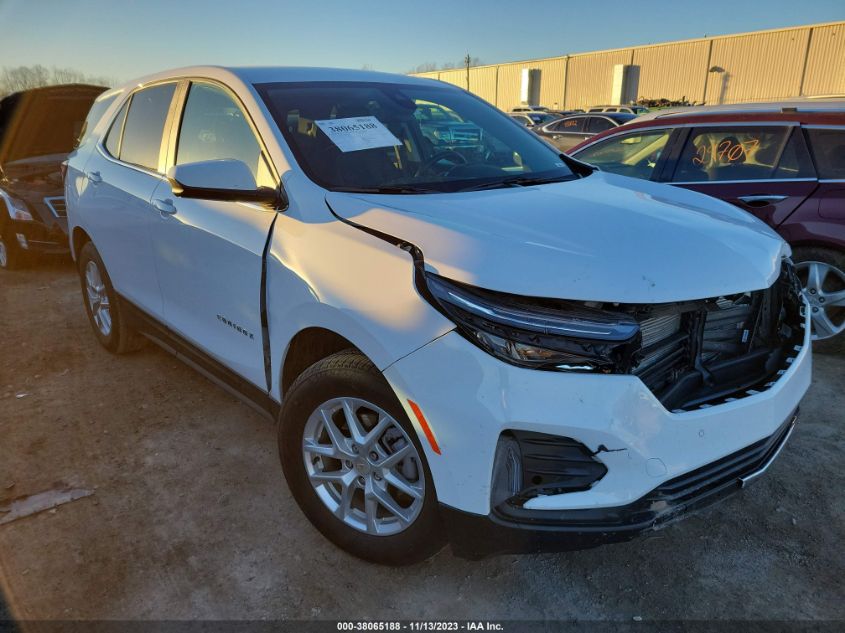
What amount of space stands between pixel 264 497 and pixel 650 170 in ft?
12.6

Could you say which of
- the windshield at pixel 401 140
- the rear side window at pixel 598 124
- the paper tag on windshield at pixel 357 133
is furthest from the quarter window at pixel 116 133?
the rear side window at pixel 598 124

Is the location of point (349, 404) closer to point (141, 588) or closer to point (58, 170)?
point (141, 588)

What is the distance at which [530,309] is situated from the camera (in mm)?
1750

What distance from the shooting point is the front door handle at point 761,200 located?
417cm

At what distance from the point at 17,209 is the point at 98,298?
9.88 feet

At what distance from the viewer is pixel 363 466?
217 cm

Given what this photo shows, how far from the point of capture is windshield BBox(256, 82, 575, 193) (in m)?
2.50

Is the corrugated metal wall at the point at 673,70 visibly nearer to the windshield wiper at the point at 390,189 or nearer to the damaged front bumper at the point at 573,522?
the windshield wiper at the point at 390,189

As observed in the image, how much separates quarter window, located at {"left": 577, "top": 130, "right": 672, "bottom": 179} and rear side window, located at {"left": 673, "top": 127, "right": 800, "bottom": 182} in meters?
0.26

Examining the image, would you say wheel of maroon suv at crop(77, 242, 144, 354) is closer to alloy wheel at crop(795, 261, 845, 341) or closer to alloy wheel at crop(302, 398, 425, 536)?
alloy wheel at crop(302, 398, 425, 536)

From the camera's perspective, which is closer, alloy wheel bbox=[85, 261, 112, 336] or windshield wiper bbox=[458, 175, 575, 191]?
windshield wiper bbox=[458, 175, 575, 191]

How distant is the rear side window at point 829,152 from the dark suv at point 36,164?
6292 millimetres

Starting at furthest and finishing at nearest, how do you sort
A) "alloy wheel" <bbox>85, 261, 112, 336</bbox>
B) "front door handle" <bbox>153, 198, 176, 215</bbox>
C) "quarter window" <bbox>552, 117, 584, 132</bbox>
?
1. "quarter window" <bbox>552, 117, 584, 132</bbox>
2. "alloy wheel" <bbox>85, 261, 112, 336</bbox>
3. "front door handle" <bbox>153, 198, 176, 215</bbox>

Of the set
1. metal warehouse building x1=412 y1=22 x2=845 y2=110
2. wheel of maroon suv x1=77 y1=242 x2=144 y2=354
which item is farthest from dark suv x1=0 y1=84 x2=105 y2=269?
metal warehouse building x1=412 y1=22 x2=845 y2=110
